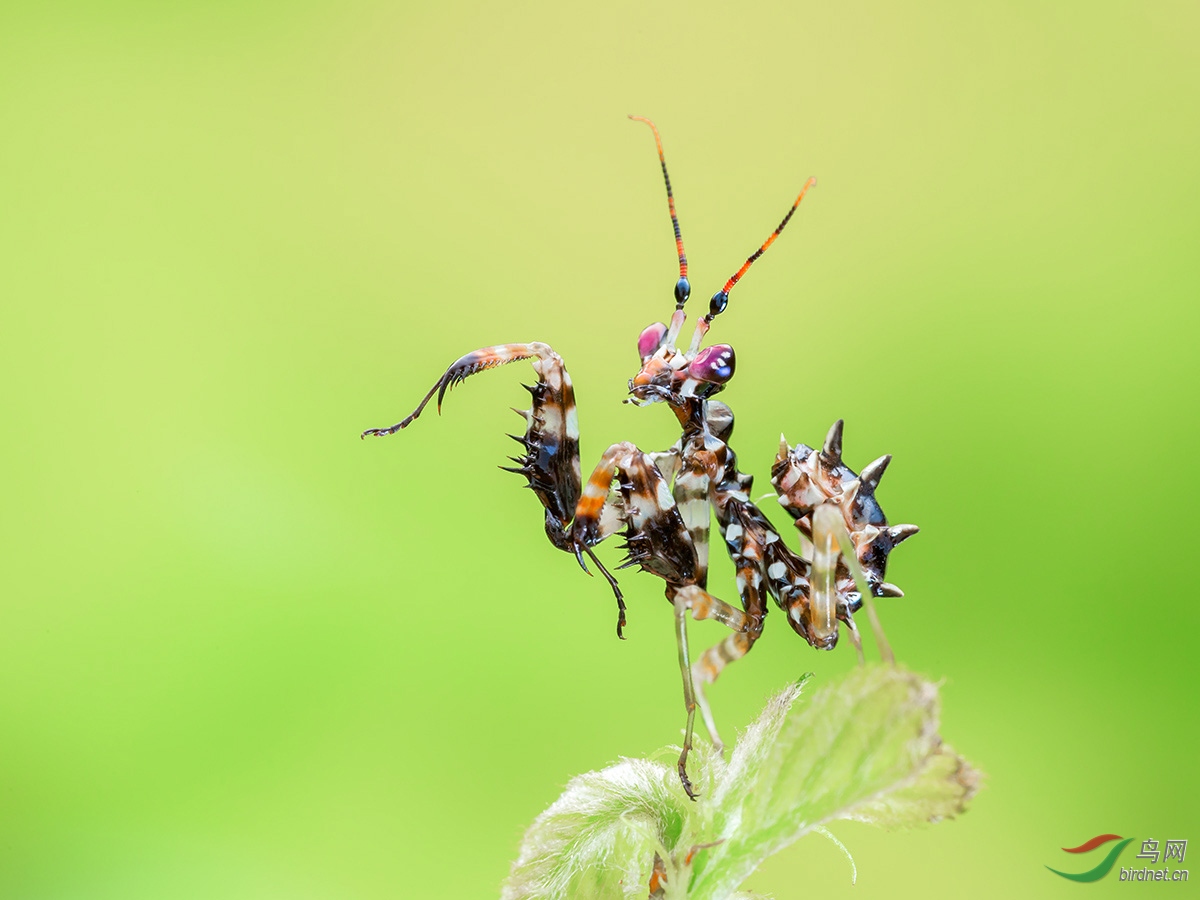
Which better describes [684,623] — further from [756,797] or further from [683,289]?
[683,289]

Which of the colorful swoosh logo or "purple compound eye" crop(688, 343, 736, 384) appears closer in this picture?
"purple compound eye" crop(688, 343, 736, 384)

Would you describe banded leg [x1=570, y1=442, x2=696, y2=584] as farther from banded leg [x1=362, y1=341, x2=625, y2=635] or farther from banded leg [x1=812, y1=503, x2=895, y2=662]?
banded leg [x1=812, y1=503, x2=895, y2=662]

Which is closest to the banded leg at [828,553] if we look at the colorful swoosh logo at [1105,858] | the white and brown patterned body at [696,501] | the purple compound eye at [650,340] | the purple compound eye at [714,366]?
the white and brown patterned body at [696,501]

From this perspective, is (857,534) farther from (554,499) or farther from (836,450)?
(554,499)

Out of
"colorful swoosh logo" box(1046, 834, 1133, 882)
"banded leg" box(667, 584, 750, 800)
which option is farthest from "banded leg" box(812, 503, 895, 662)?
"colorful swoosh logo" box(1046, 834, 1133, 882)

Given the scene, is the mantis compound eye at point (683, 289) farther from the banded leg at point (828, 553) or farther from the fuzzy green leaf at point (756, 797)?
the fuzzy green leaf at point (756, 797)
